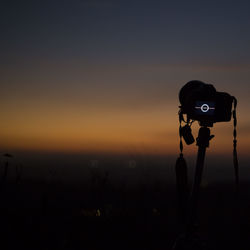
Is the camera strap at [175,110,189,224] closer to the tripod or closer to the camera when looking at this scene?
the tripod

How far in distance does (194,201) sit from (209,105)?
51.3 inches

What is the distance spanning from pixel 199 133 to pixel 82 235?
4.35m

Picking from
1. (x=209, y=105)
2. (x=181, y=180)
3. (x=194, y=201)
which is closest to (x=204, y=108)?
(x=209, y=105)

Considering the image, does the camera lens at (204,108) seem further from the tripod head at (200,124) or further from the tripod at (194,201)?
the tripod at (194,201)

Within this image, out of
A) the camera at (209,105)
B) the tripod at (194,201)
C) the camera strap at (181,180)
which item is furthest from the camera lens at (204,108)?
the camera strap at (181,180)

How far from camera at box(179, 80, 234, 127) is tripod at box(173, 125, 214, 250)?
8.1 inches

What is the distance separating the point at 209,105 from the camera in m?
3.76

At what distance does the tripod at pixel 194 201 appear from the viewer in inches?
151

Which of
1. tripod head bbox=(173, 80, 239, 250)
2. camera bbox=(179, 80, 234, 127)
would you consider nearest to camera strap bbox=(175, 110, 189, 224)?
tripod head bbox=(173, 80, 239, 250)

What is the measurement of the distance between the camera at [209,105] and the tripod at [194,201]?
205 mm

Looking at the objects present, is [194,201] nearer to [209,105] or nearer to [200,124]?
[200,124]

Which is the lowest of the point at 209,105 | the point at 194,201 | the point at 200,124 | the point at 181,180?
the point at 194,201

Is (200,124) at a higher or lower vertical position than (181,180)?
higher

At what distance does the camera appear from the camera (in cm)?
376
